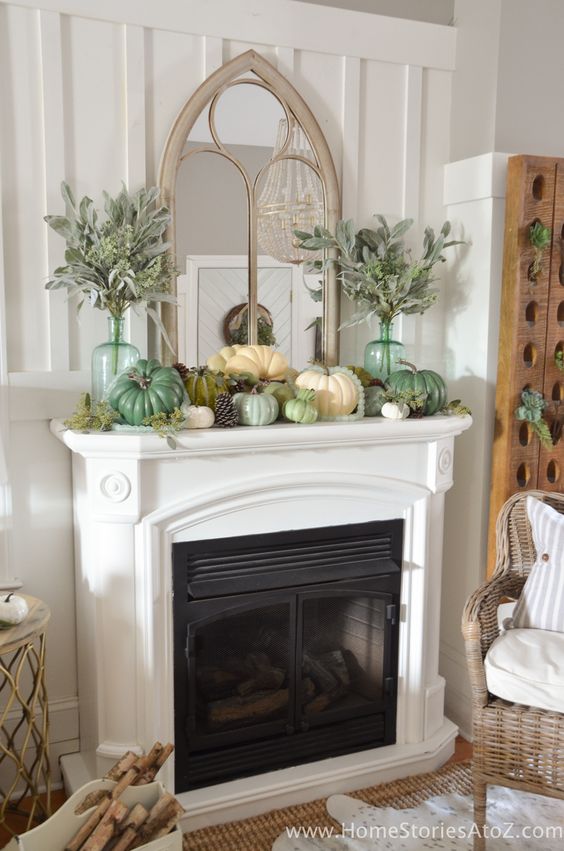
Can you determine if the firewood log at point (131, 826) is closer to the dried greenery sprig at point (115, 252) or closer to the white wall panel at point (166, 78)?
the dried greenery sprig at point (115, 252)

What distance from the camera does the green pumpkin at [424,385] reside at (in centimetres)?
269

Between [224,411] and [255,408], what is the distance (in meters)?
0.10

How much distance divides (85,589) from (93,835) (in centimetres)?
76

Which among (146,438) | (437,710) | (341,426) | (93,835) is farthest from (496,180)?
(93,835)

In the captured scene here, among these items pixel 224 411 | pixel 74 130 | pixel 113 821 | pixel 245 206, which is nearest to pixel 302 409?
pixel 224 411

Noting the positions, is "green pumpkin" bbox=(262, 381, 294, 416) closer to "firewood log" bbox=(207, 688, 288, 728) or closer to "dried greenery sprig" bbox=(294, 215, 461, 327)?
"dried greenery sprig" bbox=(294, 215, 461, 327)

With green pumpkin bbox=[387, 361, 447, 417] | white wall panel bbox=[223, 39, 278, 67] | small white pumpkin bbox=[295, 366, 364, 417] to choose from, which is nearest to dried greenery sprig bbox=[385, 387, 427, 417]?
green pumpkin bbox=[387, 361, 447, 417]

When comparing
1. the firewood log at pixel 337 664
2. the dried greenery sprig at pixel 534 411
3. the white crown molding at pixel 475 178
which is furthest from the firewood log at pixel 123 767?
the white crown molding at pixel 475 178

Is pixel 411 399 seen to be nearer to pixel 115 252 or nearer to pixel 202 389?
pixel 202 389

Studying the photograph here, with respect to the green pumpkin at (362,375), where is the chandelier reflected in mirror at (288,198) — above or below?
above

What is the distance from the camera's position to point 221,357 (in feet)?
8.88

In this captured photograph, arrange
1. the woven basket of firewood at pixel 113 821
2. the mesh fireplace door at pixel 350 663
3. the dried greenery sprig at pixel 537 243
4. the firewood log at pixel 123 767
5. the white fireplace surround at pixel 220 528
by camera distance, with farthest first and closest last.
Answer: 1. the dried greenery sprig at pixel 537 243
2. the mesh fireplace door at pixel 350 663
3. the white fireplace surround at pixel 220 528
4. the firewood log at pixel 123 767
5. the woven basket of firewood at pixel 113 821

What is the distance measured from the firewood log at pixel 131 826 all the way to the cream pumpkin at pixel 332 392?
1195mm

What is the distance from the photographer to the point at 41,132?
2512 millimetres
